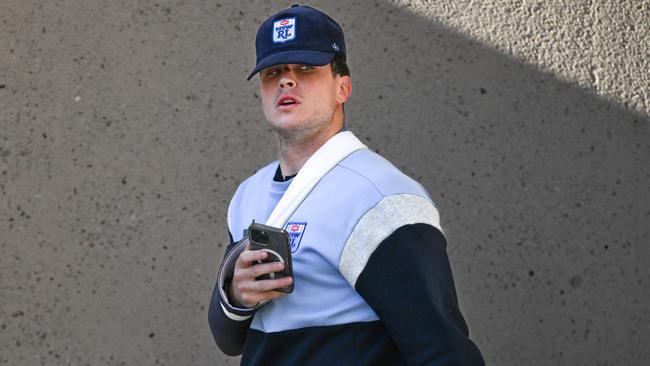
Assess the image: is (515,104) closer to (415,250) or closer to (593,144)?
(593,144)

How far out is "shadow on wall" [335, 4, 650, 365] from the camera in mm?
4090

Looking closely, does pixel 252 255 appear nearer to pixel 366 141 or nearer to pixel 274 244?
pixel 274 244


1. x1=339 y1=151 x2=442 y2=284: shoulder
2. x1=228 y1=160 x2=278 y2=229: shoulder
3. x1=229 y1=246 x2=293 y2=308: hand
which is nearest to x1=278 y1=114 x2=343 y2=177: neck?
x1=228 y1=160 x2=278 y2=229: shoulder

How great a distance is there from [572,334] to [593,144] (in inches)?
37.2

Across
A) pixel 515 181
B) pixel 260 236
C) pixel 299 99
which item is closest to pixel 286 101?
pixel 299 99

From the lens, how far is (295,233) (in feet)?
7.13

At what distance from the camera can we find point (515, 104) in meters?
4.25

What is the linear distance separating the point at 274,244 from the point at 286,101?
1.62ft

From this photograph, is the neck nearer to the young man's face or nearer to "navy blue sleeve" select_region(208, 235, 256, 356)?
the young man's face

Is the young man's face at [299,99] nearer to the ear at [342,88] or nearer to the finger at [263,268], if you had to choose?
the ear at [342,88]

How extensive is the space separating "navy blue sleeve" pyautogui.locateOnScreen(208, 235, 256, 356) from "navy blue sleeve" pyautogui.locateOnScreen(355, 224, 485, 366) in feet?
1.26

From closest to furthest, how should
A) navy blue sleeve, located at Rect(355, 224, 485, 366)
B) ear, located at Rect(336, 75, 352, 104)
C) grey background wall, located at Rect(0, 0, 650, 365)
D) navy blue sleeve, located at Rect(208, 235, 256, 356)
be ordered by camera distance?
navy blue sleeve, located at Rect(355, 224, 485, 366)
navy blue sleeve, located at Rect(208, 235, 256, 356)
ear, located at Rect(336, 75, 352, 104)
grey background wall, located at Rect(0, 0, 650, 365)

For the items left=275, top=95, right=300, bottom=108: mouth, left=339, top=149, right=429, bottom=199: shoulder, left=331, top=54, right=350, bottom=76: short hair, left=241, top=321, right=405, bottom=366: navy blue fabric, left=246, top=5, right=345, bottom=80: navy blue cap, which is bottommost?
left=241, top=321, right=405, bottom=366: navy blue fabric

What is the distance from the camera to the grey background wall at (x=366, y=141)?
3676mm
